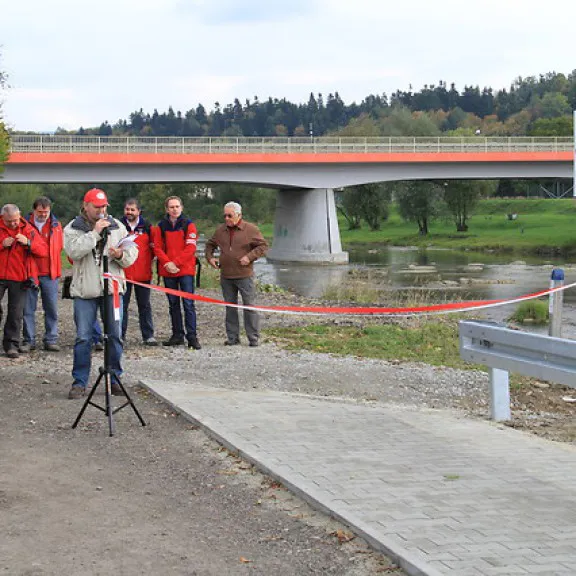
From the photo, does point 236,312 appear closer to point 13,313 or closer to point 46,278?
point 46,278

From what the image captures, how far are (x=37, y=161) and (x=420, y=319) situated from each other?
1457 inches

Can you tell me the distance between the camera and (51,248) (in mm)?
14195

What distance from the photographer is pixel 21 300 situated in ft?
45.2

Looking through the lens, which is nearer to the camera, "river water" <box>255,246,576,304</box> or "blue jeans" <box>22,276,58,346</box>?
"blue jeans" <box>22,276,58,346</box>

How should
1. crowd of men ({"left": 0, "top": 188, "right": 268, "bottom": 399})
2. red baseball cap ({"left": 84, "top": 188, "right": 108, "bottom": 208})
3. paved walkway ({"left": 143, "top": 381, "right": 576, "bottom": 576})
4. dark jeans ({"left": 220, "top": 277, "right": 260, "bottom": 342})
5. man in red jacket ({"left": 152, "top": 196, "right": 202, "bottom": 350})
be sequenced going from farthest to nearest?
dark jeans ({"left": 220, "top": 277, "right": 260, "bottom": 342}) → man in red jacket ({"left": 152, "top": 196, "right": 202, "bottom": 350}) → crowd of men ({"left": 0, "top": 188, "right": 268, "bottom": 399}) → red baseball cap ({"left": 84, "top": 188, "right": 108, "bottom": 208}) → paved walkway ({"left": 143, "top": 381, "right": 576, "bottom": 576})

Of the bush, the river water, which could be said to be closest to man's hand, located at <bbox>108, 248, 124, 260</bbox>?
the bush

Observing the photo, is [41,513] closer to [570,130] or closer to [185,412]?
[185,412]

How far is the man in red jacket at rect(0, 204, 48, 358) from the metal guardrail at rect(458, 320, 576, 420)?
19.8 feet

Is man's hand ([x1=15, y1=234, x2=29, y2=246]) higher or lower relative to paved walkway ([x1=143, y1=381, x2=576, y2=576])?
higher

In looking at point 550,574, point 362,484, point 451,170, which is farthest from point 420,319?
point 451,170

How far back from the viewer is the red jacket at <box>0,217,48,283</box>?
44.9 ft

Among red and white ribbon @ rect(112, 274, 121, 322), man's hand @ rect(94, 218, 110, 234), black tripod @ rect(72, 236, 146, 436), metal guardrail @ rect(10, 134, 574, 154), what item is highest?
metal guardrail @ rect(10, 134, 574, 154)

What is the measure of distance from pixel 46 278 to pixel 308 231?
157 ft

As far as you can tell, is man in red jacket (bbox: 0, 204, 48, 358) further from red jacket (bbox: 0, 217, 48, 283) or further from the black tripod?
the black tripod
